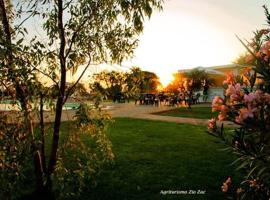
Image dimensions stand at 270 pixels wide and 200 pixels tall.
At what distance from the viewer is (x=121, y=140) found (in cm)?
1252

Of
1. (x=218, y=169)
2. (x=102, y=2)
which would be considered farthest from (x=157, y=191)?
(x=102, y=2)

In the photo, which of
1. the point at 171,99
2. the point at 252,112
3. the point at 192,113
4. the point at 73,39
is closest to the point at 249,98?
the point at 252,112

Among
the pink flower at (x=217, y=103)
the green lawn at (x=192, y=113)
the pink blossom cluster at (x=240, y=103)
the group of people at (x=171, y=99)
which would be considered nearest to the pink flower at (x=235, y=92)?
the pink blossom cluster at (x=240, y=103)

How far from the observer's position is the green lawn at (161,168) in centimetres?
726

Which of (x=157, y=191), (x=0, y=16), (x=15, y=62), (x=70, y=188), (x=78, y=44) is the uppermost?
(x=0, y=16)

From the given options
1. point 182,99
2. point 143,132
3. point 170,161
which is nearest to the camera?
point 170,161

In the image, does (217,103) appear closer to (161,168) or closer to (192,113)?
(161,168)

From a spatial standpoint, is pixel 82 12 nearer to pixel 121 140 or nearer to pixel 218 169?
pixel 218 169

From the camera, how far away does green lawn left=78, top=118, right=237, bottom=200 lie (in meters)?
7.26

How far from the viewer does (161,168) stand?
881cm

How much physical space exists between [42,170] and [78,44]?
2.47 meters

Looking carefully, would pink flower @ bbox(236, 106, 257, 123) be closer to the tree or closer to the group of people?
the tree

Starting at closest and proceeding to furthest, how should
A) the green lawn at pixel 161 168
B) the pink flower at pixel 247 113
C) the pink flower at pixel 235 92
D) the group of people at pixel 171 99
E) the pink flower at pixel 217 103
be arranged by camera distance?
the pink flower at pixel 247 113 < the pink flower at pixel 235 92 < the pink flower at pixel 217 103 < the green lawn at pixel 161 168 < the group of people at pixel 171 99

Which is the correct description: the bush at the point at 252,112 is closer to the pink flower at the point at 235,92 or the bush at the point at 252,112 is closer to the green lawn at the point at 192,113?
the pink flower at the point at 235,92
